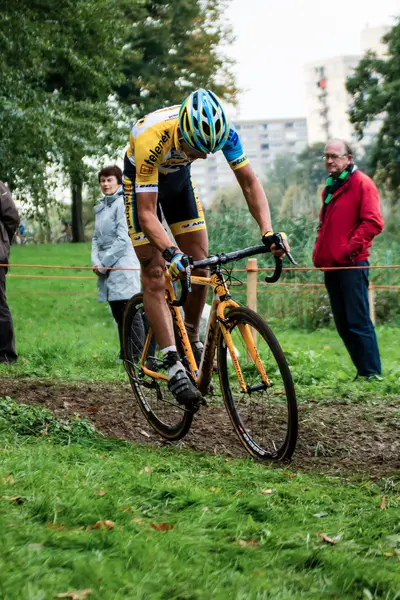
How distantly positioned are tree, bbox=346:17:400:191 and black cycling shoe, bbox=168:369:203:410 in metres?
32.0

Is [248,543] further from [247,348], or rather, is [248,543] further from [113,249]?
[113,249]

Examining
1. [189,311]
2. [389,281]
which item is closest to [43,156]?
[389,281]

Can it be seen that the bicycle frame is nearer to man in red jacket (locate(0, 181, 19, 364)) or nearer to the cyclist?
the cyclist

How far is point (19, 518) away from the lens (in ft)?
11.8

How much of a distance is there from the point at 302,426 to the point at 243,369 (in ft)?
3.29

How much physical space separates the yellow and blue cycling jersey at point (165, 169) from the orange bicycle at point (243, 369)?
436mm

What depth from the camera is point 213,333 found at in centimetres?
566

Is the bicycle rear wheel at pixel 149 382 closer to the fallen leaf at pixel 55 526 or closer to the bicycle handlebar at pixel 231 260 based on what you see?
the bicycle handlebar at pixel 231 260

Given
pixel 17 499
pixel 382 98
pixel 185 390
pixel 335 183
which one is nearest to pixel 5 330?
pixel 335 183

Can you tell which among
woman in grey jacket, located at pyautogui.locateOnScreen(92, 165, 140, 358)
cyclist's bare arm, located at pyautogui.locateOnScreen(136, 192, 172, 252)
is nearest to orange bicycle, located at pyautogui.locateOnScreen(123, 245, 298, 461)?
cyclist's bare arm, located at pyautogui.locateOnScreen(136, 192, 172, 252)

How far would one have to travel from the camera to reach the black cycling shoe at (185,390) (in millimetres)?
5613

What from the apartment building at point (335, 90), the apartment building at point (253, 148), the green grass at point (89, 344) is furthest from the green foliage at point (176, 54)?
the apartment building at point (253, 148)

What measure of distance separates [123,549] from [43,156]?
60.5 feet

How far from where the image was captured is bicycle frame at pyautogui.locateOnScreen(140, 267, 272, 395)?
5.40 m
